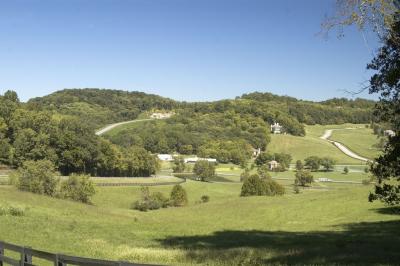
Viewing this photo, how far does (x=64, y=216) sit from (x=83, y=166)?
114m

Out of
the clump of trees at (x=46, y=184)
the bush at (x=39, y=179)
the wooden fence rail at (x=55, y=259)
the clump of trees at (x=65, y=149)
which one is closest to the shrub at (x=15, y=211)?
the wooden fence rail at (x=55, y=259)

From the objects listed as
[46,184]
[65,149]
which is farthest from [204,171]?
[46,184]

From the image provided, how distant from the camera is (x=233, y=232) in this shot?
34188 millimetres

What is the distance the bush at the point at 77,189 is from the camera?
88.2m

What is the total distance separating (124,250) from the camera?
2123 cm

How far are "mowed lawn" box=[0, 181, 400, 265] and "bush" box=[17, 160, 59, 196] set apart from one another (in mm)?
33871

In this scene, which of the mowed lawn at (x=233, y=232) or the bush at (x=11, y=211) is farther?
the bush at (x=11, y=211)

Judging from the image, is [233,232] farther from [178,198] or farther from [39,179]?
[178,198]

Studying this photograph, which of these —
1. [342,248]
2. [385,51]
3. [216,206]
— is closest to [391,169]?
[385,51]

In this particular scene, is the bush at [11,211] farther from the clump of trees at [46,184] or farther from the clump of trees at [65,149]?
the clump of trees at [65,149]

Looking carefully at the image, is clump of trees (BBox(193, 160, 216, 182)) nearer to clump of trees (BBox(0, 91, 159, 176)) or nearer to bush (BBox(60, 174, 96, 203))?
clump of trees (BBox(0, 91, 159, 176))

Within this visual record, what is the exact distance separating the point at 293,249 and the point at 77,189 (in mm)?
73254

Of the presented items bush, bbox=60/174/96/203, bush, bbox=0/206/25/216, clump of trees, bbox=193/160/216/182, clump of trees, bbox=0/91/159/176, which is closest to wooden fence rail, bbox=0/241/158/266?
bush, bbox=0/206/25/216

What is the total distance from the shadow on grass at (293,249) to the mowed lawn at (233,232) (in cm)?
4
